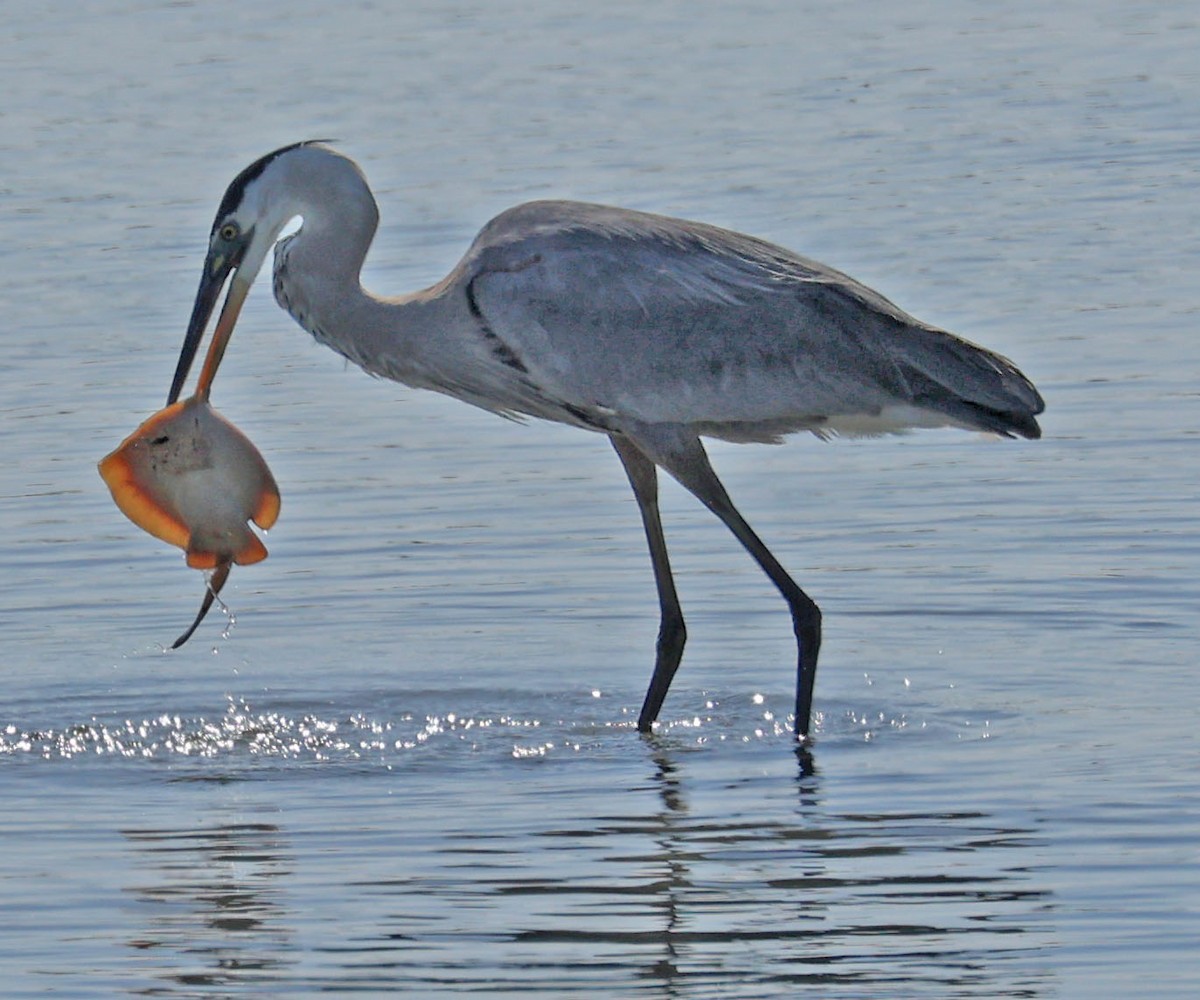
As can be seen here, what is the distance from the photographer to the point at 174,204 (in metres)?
16.1

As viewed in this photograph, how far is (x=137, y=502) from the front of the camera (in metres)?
8.45

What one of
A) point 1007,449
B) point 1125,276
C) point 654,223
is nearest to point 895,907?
point 654,223

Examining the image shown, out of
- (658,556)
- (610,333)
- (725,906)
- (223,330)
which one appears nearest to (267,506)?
(223,330)

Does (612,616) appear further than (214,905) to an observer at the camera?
Yes

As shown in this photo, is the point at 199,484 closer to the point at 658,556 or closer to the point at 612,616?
the point at 658,556

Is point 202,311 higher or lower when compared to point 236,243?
lower

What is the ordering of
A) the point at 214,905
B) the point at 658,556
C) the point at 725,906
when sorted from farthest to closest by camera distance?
the point at 658,556 → the point at 214,905 → the point at 725,906

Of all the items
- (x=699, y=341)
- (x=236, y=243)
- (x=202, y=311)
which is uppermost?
(x=236, y=243)

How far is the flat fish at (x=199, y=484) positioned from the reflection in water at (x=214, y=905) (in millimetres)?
1152

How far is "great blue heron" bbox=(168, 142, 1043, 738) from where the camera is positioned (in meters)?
8.43

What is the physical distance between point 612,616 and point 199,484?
73.9 inches

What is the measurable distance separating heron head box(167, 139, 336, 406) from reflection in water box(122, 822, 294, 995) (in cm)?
160

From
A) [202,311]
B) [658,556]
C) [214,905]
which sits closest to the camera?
[214,905]

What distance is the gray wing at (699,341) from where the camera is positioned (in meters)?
8.41
